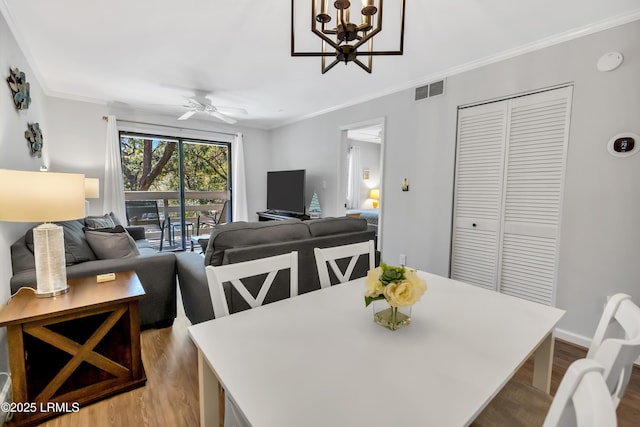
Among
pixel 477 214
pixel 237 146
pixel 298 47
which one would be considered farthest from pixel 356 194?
pixel 298 47

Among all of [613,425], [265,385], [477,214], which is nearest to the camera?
[613,425]

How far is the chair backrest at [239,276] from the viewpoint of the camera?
125cm

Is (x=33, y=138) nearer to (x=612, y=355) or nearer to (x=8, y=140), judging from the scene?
(x=8, y=140)

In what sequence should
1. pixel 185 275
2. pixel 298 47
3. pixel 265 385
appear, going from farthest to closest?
pixel 298 47
pixel 185 275
pixel 265 385

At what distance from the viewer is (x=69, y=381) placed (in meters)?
1.75

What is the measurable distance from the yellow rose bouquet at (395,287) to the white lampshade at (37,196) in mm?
1640

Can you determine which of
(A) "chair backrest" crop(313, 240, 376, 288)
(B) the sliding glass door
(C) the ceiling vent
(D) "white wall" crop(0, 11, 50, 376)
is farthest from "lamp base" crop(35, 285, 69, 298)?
(B) the sliding glass door

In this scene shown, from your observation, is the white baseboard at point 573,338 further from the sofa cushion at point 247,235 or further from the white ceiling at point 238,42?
the white ceiling at point 238,42

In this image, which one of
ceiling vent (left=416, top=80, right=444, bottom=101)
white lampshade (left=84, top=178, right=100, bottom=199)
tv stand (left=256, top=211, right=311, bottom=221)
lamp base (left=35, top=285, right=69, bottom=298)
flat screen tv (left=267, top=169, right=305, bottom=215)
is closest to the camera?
lamp base (left=35, top=285, right=69, bottom=298)

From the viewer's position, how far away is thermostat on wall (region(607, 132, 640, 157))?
79.7 inches

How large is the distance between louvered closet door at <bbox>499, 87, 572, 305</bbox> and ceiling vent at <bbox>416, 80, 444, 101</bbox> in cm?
74

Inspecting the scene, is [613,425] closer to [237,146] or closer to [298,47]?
[298,47]

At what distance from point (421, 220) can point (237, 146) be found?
3.86 meters

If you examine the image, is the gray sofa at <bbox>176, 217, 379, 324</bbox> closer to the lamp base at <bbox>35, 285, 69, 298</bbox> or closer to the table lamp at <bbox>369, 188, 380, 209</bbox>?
the lamp base at <bbox>35, 285, 69, 298</bbox>
